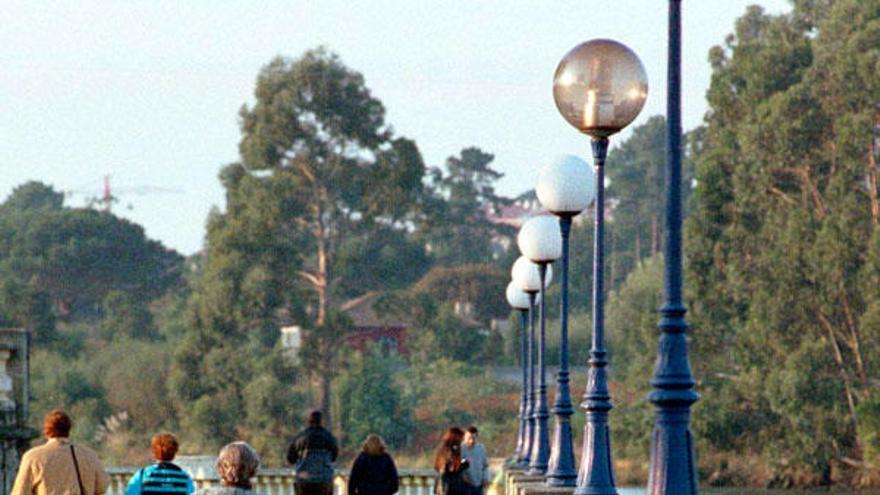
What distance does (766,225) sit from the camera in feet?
196

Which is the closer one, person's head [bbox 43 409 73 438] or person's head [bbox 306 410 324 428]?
person's head [bbox 43 409 73 438]

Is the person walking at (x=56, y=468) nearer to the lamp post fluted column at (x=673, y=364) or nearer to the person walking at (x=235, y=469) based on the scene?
the person walking at (x=235, y=469)

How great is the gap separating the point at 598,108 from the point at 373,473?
743 centimetres

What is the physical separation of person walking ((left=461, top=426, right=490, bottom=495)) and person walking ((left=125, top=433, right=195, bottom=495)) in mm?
8508

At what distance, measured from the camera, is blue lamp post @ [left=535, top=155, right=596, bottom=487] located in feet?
60.6

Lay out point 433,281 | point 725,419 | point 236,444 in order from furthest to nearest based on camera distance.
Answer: point 433,281 → point 725,419 → point 236,444

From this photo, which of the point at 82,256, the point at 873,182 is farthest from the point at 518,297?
the point at 82,256

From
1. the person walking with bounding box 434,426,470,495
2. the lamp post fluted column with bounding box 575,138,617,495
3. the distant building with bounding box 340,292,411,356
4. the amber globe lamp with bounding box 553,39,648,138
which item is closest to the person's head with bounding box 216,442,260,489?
the lamp post fluted column with bounding box 575,138,617,495

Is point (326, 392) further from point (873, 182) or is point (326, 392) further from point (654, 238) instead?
point (654, 238)

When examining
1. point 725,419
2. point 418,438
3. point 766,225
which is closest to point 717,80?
point 766,225

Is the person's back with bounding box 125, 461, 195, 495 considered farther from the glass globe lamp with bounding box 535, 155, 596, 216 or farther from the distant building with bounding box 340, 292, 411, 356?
the distant building with bounding box 340, 292, 411, 356

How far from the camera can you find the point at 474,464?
22.2 metres

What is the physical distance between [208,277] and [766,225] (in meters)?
20.0

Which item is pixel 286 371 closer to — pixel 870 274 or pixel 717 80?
pixel 717 80
